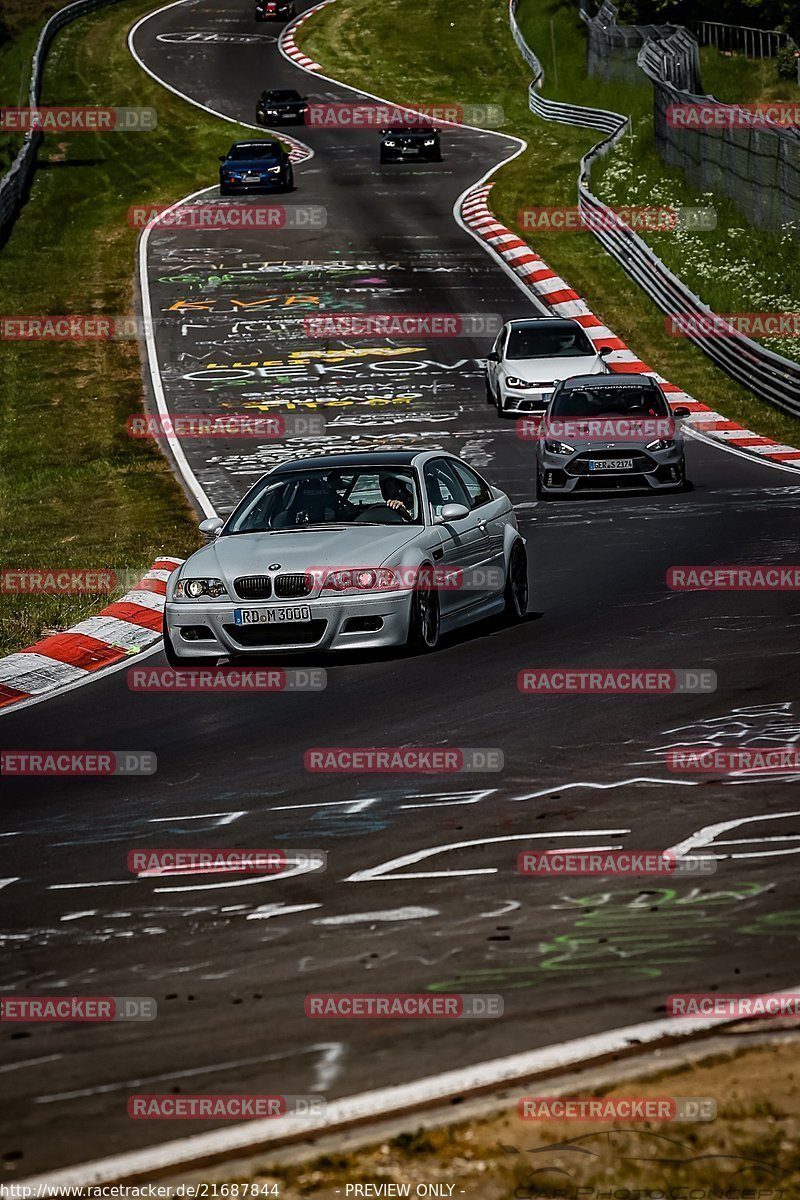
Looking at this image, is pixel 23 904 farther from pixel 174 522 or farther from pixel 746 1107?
pixel 174 522

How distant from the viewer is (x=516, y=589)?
14.3 m

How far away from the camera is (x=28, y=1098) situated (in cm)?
516

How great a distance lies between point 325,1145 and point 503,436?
23.5 meters

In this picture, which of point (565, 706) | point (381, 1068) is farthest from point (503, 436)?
point (381, 1068)

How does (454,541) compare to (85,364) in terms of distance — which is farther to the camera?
(85,364)

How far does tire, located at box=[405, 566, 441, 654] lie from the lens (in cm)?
1262
